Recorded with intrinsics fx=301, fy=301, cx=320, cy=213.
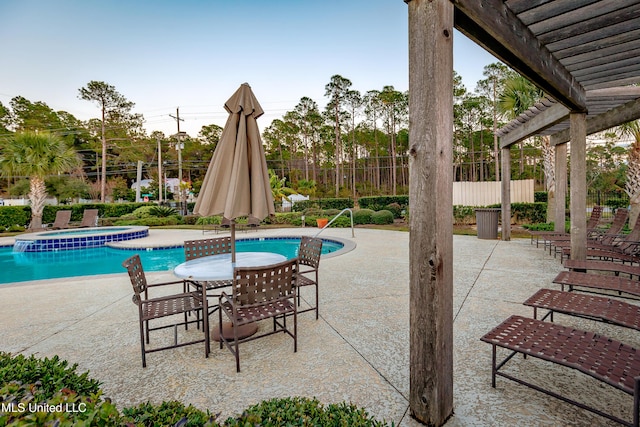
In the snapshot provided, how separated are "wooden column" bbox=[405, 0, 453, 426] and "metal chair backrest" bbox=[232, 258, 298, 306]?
3.90 ft

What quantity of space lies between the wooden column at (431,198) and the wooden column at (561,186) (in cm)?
707

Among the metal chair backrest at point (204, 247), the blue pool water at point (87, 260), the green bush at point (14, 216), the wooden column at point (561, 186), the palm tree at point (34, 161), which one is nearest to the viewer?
the metal chair backrest at point (204, 247)

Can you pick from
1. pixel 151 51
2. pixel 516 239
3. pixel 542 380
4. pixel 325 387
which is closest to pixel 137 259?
pixel 325 387

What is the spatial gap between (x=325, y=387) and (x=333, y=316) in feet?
4.16

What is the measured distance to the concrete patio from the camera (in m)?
1.83

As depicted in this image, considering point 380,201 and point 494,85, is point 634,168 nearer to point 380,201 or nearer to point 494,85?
point 380,201

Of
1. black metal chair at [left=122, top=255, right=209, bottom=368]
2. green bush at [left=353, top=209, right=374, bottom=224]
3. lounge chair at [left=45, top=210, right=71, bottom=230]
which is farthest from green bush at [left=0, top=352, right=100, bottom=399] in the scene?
lounge chair at [left=45, top=210, right=71, bottom=230]

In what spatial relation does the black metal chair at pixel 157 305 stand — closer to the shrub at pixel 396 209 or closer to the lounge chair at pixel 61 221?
the lounge chair at pixel 61 221

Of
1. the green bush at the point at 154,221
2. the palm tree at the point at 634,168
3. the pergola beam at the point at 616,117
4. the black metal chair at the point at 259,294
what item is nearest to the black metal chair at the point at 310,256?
the black metal chair at the point at 259,294

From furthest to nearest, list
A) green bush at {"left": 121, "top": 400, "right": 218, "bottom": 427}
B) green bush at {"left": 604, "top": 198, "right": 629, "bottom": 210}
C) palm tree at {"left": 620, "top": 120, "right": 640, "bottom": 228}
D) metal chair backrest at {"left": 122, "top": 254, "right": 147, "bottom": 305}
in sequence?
green bush at {"left": 604, "top": 198, "right": 629, "bottom": 210}, palm tree at {"left": 620, "top": 120, "right": 640, "bottom": 228}, metal chair backrest at {"left": 122, "top": 254, "right": 147, "bottom": 305}, green bush at {"left": 121, "top": 400, "right": 218, "bottom": 427}

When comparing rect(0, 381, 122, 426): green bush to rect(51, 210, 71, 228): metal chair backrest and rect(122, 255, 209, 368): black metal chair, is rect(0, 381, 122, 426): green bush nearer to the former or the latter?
rect(122, 255, 209, 368): black metal chair

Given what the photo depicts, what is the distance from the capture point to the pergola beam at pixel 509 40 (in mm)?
1845

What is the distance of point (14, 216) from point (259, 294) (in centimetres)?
1721

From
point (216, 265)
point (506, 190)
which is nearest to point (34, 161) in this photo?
point (216, 265)
